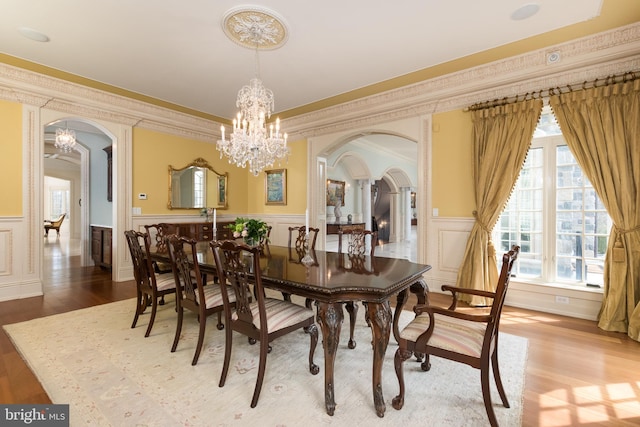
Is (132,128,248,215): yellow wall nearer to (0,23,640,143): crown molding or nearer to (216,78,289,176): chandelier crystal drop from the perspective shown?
(0,23,640,143): crown molding

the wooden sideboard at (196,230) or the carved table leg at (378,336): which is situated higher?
the wooden sideboard at (196,230)

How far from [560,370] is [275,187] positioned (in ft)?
16.8

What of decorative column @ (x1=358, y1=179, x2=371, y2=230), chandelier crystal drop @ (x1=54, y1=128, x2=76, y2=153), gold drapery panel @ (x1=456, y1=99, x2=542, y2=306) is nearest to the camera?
gold drapery panel @ (x1=456, y1=99, x2=542, y2=306)

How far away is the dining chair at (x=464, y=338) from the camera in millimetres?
1541

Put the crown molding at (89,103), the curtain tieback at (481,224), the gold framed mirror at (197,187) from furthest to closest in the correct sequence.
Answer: the gold framed mirror at (197,187) < the crown molding at (89,103) < the curtain tieback at (481,224)

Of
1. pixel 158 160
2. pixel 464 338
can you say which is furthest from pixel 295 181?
pixel 464 338

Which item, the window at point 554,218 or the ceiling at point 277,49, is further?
the window at point 554,218

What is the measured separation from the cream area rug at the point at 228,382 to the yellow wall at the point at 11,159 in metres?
1.99

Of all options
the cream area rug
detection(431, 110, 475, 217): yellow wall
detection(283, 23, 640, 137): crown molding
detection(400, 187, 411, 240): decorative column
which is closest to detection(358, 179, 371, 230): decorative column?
detection(400, 187, 411, 240): decorative column

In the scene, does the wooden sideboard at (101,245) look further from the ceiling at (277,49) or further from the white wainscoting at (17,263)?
the ceiling at (277,49)

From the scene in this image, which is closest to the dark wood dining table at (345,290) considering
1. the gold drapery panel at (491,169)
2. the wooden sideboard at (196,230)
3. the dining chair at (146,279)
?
the dining chair at (146,279)

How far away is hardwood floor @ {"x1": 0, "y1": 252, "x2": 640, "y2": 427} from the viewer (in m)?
1.73

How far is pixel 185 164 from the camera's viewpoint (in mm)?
5613

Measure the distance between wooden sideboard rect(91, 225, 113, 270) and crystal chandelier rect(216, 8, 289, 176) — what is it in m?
3.42
